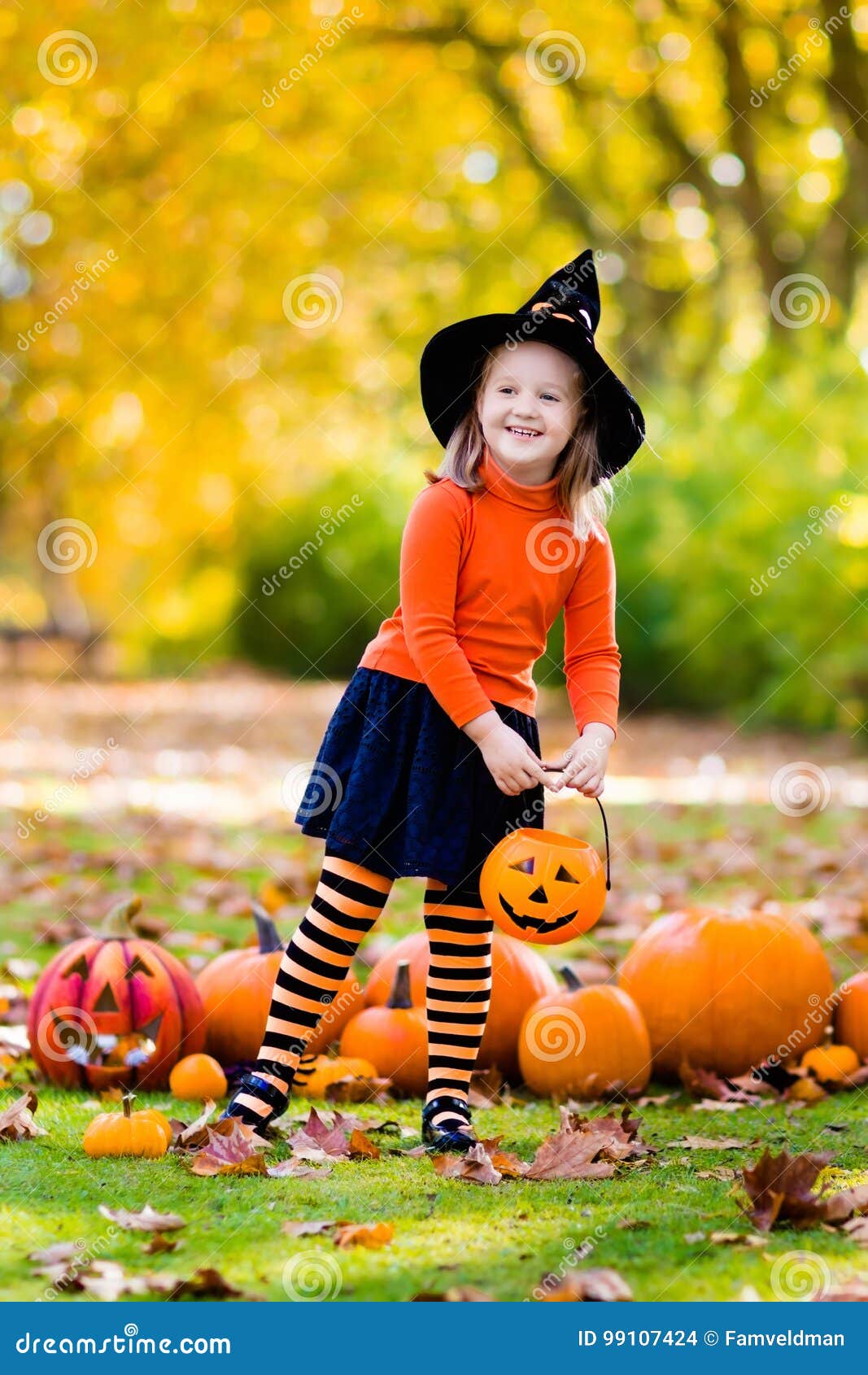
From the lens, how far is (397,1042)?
11.8ft

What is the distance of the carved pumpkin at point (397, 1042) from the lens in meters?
3.61

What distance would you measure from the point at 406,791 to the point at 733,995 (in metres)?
1.11

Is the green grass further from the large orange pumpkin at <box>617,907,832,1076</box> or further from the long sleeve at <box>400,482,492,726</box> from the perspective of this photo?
the long sleeve at <box>400,482,492,726</box>

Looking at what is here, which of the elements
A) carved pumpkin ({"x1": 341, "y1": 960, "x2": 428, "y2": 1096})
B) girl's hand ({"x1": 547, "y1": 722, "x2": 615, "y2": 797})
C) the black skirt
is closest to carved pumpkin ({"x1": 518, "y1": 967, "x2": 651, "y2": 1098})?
carved pumpkin ({"x1": 341, "y1": 960, "x2": 428, "y2": 1096})

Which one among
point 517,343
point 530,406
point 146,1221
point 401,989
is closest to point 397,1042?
point 401,989

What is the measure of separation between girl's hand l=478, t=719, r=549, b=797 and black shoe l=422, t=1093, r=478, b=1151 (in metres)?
0.70

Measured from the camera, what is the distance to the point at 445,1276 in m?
2.26

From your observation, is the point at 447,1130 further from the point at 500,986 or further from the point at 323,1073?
the point at 500,986

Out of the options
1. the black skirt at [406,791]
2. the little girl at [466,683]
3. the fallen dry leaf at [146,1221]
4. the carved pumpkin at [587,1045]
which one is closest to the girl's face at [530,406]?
the little girl at [466,683]

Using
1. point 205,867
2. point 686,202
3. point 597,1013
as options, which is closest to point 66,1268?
point 597,1013

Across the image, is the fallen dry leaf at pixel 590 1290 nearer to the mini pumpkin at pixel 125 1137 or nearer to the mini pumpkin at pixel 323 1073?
the mini pumpkin at pixel 125 1137

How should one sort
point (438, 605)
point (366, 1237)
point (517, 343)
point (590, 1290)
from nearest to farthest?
1. point (590, 1290)
2. point (366, 1237)
3. point (438, 605)
4. point (517, 343)

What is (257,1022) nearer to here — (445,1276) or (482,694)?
(482,694)

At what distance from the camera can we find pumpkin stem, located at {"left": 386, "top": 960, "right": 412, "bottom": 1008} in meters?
3.67
